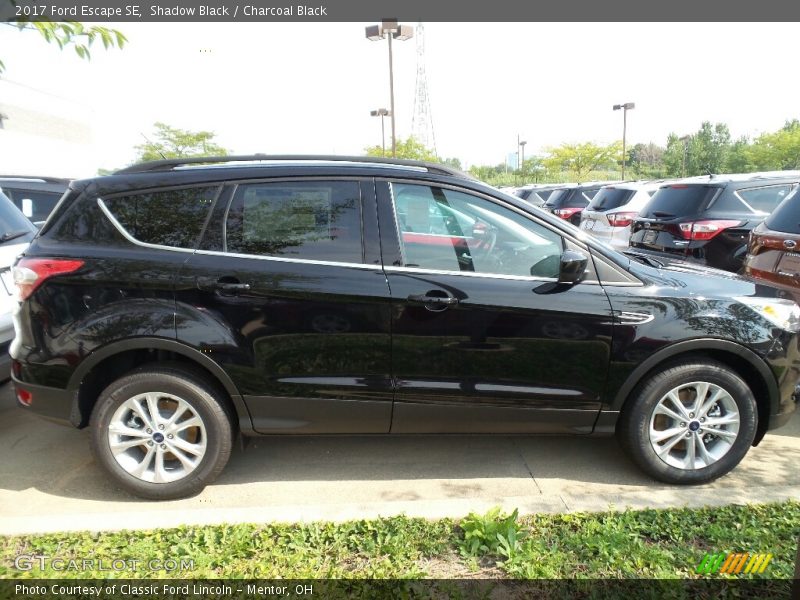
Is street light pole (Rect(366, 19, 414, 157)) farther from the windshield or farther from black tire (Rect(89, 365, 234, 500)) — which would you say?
black tire (Rect(89, 365, 234, 500))

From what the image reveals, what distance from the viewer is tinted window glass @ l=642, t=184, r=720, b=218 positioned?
21.5 feet

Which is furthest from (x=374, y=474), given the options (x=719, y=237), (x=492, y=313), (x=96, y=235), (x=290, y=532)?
(x=719, y=237)

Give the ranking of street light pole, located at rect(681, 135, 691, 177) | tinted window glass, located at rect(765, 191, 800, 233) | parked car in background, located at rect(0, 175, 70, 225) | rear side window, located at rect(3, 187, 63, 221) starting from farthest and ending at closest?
street light pole, located at rect(681, 135, 691, 177)
rear side window, located at rect(3, 187, 63, 221)
parked car in background, located at rect(0, 175, 70, 225)
tinted window glass, located at rect(765, 191, 800, 233)

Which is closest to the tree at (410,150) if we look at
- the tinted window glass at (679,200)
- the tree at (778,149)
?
the tinted window glass at (679,200)

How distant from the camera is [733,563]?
2385 mm

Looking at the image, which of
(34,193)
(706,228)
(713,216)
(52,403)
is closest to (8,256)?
(52,403)

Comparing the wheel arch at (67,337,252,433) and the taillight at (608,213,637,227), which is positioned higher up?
the taillight at (608,213,637,227)

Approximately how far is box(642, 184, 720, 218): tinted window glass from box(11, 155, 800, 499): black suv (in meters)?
3.87

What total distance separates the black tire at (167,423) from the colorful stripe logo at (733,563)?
240cm

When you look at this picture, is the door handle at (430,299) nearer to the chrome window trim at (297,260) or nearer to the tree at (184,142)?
the chrome window trim at (297,260)

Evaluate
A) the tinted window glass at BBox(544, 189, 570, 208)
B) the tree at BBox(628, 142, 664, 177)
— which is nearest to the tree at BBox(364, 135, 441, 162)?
the tinted window glass at BBox(544, 189, 570, 208)

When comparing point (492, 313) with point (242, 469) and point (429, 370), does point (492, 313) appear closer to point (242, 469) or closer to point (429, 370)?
point (429, 370)

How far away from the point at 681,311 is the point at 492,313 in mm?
1042

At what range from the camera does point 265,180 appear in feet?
9.96
